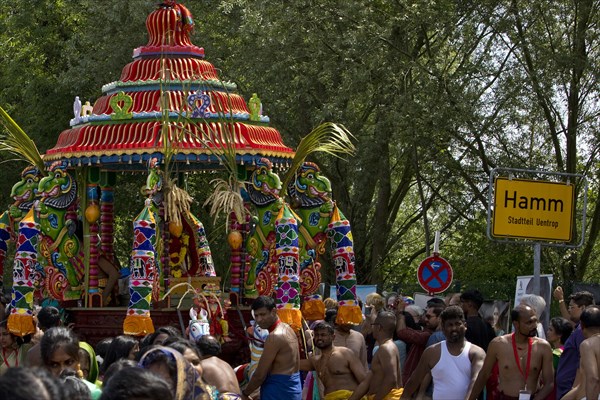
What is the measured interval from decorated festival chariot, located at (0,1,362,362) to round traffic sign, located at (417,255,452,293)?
1.18 metres

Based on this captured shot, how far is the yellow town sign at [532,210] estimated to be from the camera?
14.3 m

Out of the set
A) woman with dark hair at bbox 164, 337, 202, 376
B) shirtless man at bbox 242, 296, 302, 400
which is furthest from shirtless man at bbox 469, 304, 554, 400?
woman with dark hair at bbox 164, 337, 202, 376

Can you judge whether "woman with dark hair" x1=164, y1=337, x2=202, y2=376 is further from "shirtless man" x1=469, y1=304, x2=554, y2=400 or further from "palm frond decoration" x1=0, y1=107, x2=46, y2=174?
"palm frond decoration" x1=0, y1=107, x2=46, y2=174

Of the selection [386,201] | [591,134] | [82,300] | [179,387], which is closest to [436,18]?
[591,134]

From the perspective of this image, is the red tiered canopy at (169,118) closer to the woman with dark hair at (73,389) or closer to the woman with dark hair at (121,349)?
the woman with dark hair at (121,349)

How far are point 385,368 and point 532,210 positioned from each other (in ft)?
10.6

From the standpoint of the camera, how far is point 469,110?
80.0 feet

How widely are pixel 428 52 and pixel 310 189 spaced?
943 centimetres

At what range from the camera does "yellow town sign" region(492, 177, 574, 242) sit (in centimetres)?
1434

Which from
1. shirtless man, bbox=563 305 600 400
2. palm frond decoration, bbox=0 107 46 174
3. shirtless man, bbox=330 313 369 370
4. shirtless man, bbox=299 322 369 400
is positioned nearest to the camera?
shirtless man, bbox=563 305 600 400

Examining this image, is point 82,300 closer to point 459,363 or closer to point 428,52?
point 459,363

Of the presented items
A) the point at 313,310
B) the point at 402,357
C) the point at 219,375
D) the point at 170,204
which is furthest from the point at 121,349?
the point at 313,310

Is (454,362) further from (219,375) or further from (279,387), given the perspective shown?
(219,375)

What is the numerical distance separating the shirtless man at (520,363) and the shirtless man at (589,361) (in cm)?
Answer: 35
